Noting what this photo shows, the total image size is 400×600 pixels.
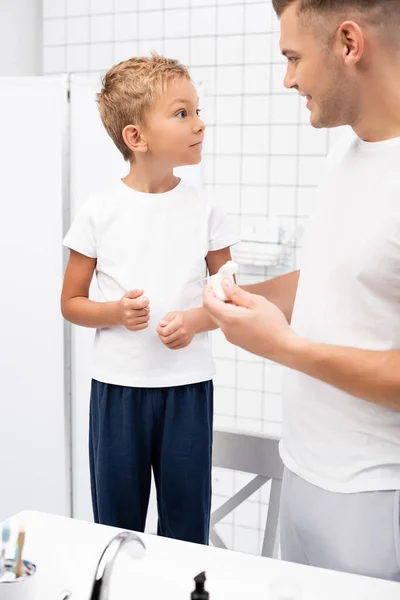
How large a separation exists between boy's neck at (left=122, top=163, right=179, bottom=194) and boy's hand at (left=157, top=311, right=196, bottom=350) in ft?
1.00

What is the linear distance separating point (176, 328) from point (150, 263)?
0.18m

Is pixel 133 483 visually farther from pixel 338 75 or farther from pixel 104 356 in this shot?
pixel 338 75

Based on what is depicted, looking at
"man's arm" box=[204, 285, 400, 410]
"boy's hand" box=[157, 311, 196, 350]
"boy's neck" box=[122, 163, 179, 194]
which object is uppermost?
"boy's neck" box=[122, 163, 179, 194]

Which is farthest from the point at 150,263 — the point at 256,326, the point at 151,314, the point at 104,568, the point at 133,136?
the point at 104,568

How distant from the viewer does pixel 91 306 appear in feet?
5.22

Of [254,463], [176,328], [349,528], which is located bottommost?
[254,463]

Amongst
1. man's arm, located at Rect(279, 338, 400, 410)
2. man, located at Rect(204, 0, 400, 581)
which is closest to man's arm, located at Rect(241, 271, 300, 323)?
man, located at Rect(204, 0, 400, 581)

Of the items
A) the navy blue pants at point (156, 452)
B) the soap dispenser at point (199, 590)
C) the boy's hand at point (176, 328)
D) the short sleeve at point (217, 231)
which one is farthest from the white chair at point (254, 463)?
the soap dispenser at point (199, 590)

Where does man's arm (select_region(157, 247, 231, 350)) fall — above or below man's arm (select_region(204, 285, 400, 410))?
below

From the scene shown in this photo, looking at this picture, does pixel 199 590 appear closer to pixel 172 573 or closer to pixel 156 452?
pixel 172 573

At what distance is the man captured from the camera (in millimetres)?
1047

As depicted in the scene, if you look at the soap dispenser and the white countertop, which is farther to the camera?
the white countertop

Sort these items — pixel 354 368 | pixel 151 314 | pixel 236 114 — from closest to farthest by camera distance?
pixel 354 368, pixel 151 314, pixel 236 114

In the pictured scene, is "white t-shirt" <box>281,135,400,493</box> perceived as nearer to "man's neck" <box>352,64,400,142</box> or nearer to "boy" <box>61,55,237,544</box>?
→ "man's neck" <box>352,64,400,142</box>
